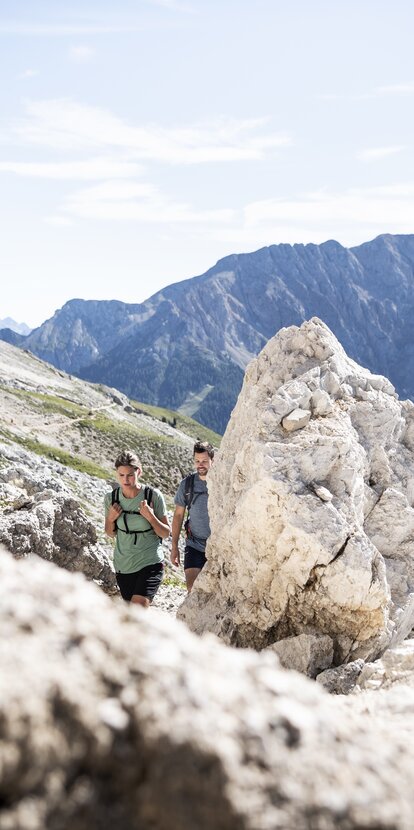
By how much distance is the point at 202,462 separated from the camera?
1291 cm

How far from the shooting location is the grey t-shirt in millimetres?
13000

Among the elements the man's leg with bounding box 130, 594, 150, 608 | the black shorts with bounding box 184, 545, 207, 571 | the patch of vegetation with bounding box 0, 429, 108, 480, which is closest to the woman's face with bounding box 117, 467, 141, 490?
the man's leg with bounding box 130, 594, 150, 608

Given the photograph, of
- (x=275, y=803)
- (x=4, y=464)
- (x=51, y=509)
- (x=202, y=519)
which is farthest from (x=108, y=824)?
(x=4, y=464)

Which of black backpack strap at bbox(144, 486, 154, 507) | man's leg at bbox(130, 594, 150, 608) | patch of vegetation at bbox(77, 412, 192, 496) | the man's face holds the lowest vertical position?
patch of vegetation at bbox(77, 412, 192, 496)

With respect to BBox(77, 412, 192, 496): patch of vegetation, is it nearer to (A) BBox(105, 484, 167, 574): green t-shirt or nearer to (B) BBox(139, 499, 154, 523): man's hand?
(A) BBox(105, 484, 167, 574): green t-shirt

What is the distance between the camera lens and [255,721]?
12.2 feet

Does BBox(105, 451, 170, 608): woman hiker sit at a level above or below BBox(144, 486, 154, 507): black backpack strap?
below

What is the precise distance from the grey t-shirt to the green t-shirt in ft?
5.01

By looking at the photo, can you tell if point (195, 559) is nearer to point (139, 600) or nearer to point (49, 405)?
point (139, 600)

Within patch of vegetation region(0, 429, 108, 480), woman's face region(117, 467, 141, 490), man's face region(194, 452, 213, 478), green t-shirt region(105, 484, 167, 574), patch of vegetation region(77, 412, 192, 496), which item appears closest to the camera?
woman's face region(117, 467, 141, 490)

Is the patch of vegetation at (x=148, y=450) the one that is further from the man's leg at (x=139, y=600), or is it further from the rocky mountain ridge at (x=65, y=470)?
the man's leg at (x=139, y=600)

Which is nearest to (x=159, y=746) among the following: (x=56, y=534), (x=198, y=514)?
(x=198, y=514)

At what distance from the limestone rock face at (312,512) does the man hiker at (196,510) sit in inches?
24.7

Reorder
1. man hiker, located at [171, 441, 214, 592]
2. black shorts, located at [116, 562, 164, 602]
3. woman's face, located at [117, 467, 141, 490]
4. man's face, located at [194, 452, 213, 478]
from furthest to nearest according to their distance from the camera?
man hiker, located at [171, 441, 214, 592]
man's face, located at [194, 452, 213, 478]
black shorts, located at [116, 562, 164, 602]
woman's face, located at [117, 467, 141, 490]
